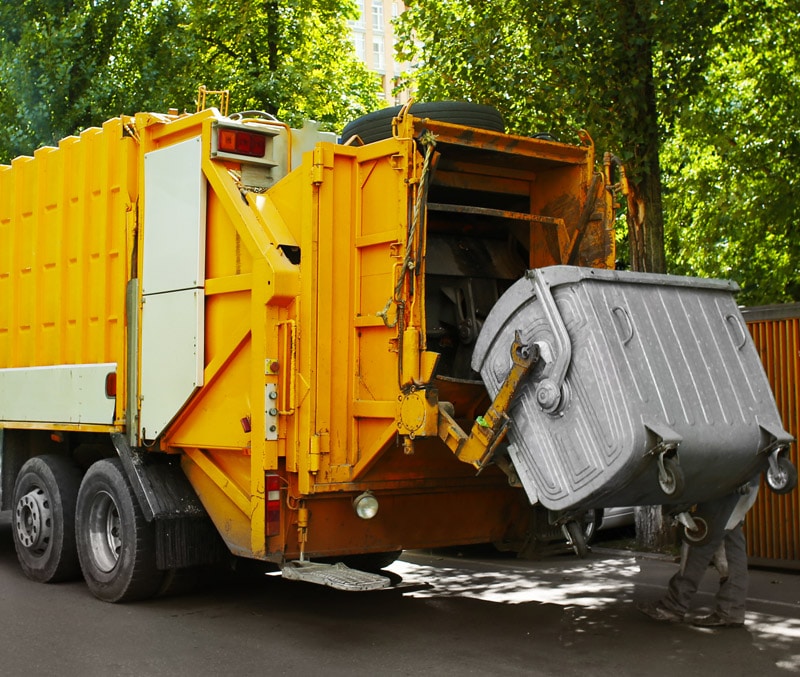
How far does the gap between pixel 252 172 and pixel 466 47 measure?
Answer: 531 cm

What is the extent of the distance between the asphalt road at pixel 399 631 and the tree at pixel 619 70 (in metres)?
3.83

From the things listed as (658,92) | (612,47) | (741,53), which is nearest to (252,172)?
(612,47)

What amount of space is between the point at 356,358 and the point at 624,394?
5.52 ft

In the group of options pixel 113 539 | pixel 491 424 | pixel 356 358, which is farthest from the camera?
pixel 113 539

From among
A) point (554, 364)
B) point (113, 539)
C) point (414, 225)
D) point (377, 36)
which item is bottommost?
point (113, 539)

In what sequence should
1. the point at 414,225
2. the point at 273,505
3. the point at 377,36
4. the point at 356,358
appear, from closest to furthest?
the point at 414,225, the point at 273,505, the point at 356,358, the point at 377,36

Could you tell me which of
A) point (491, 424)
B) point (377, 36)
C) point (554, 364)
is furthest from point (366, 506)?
point (377, 36)

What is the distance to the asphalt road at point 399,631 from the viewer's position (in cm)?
556

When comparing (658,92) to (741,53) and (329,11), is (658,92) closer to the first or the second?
(741,53)

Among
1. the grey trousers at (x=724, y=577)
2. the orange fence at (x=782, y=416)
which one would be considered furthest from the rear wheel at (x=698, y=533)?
the orange fence at (x=782, y=416)

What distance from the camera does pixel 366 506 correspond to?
604 cm

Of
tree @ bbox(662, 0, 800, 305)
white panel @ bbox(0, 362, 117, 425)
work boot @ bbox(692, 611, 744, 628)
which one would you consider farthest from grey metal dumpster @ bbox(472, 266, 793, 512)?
tree @ bbox(662, 0, 800, 305)

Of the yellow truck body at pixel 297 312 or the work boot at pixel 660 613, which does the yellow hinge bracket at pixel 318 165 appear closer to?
the yellow truck body at pixel 297 312

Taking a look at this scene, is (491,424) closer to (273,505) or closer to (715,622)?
(273,505)
